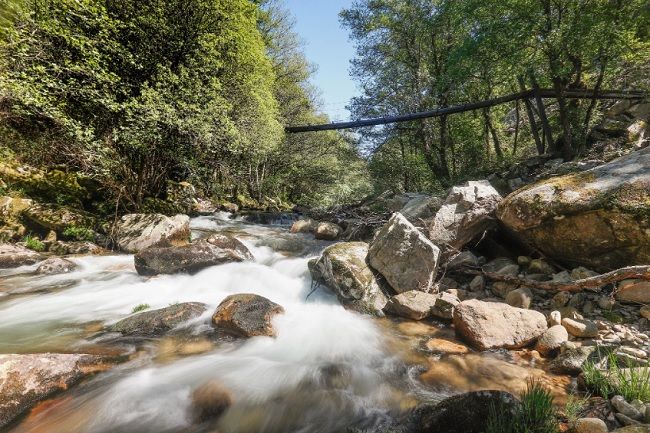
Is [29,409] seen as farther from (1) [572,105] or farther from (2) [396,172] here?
(2) [396,172]

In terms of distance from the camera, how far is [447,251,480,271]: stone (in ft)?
20.7

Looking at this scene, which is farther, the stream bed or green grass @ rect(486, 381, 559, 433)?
the stream bed

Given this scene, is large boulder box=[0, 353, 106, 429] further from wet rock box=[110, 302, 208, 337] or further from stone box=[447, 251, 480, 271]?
stone box=[447, 251, 480, 271]

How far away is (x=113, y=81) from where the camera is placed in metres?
8.83

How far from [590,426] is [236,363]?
3.75 m

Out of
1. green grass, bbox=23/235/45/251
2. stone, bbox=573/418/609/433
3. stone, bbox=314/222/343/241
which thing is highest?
green grass, bbox=23/235/45/251

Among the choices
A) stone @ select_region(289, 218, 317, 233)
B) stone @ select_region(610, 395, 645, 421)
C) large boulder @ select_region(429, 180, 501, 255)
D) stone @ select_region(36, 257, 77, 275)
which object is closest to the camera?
stone @ select_region(610, 395, 645, 421)

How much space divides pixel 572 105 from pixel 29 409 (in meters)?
17.2

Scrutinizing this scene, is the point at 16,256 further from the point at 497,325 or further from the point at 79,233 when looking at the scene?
the point at 497,325

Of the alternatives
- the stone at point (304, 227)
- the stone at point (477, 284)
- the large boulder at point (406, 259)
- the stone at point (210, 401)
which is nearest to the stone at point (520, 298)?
the stone at point (477, 284)

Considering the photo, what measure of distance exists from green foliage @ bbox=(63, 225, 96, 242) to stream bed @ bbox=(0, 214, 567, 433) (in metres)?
2.13

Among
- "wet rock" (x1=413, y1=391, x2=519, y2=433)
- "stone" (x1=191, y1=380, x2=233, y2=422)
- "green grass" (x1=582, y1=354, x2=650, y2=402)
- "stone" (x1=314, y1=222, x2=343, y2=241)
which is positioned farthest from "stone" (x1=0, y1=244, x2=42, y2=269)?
"green grass" (x1=582, y1=354, x2=650, y2=402)

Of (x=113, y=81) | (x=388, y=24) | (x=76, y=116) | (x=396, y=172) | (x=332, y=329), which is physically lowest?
(x=332, y=329)

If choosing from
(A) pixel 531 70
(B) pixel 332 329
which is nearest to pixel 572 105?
(A) pixel 531 70
